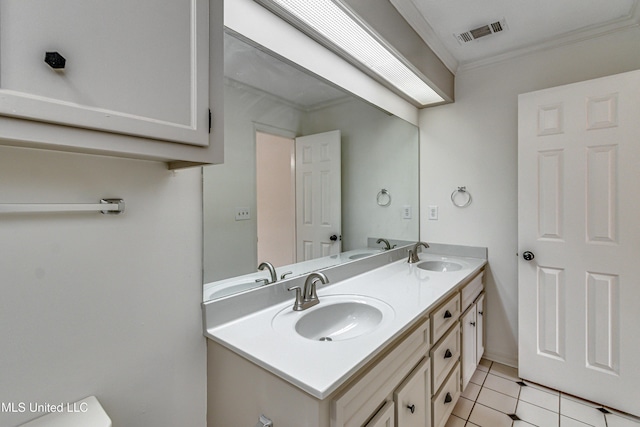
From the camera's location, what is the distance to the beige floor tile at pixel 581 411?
171cm

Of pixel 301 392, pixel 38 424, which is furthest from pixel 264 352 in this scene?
pixel 38 424

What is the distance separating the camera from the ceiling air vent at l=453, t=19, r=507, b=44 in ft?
6.09

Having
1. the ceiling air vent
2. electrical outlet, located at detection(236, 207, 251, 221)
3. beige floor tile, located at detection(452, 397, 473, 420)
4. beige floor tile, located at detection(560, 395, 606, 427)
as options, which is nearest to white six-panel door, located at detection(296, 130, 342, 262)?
electrical outlet, located at detection(236, 207, 251, 221)

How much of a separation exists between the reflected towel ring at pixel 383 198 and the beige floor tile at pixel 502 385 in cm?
148

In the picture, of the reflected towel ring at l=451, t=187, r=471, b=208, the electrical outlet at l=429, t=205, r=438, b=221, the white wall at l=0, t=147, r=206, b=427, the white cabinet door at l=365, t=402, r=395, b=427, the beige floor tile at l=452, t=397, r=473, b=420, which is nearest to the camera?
the white wall at l=0, t=147, r=206, b=427

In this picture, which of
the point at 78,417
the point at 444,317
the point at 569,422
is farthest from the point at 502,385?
the point at 78,417

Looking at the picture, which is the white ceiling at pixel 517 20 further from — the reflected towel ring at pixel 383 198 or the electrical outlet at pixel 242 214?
the electrical outlet at pixel 242 214

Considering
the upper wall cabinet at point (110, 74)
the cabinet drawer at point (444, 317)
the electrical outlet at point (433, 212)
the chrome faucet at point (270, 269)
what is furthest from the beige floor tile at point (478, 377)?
the upper wall cabinet at point (110, 74)

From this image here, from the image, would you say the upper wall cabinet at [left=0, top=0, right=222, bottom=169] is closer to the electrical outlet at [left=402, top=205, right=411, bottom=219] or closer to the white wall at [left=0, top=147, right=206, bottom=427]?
the white wall at [left=0, top=147, right=206, bottom=427]

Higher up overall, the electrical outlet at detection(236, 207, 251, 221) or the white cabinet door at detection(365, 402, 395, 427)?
the electrical outlet at detection(236, 207, 251, 221)

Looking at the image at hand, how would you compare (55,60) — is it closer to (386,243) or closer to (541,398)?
(386,243)

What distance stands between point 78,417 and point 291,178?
3.92 ft

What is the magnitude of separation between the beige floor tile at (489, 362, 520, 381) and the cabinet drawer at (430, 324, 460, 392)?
0.77 metres

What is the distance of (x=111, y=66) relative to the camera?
2.09ft
